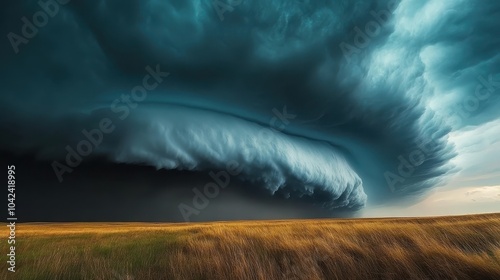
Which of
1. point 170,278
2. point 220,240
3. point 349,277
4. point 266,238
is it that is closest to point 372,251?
point 349,277

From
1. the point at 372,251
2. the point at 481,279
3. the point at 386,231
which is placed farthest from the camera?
the point at 386,231

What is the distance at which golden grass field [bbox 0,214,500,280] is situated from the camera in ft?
39.1

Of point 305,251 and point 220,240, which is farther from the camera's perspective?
point 220,240

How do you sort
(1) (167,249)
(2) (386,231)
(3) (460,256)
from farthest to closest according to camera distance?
(2) (386,231) < (1) (167,249) < (3) (460,256)

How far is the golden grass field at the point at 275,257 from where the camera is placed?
39.1 feet

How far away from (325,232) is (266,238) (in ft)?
12.4

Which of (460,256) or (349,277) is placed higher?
(460,256)

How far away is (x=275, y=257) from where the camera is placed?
13117mm

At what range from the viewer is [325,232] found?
16.8 meters

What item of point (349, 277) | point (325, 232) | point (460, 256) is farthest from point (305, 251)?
point (460, 256)

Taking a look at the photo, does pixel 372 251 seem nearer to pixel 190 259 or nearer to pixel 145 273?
pixel 190 259

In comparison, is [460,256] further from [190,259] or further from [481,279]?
[190,259]

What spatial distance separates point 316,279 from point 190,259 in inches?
195

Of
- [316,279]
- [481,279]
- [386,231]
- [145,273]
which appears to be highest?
[386,231]
